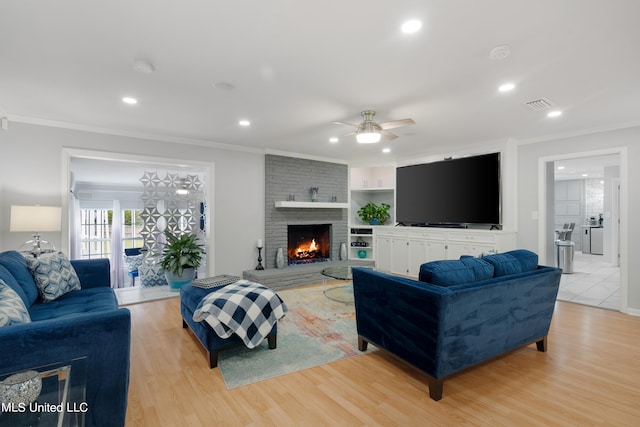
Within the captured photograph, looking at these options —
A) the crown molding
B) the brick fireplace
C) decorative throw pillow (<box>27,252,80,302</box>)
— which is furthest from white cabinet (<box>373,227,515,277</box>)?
decorative throw pillow (<box>27,252,80,302</box>)

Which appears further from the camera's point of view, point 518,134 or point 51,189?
point 518,134

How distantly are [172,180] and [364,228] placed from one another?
A: 3788 mm

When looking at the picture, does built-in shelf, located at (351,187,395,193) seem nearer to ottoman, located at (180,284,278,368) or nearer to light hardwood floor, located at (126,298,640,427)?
light hardwood floor, located at (126,298,640,427)

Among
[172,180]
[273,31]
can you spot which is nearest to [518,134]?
[273,31]

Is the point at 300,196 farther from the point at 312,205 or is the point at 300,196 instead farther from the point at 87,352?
the point at 87,352

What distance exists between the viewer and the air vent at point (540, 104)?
3.13 m

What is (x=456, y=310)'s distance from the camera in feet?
6.72

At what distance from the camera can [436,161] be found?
562 centimetres

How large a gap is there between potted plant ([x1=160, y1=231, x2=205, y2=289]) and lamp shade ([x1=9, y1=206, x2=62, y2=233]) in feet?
5.65

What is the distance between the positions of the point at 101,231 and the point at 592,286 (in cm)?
1123

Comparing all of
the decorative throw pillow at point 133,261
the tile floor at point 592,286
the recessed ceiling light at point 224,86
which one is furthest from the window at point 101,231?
the tile floor at point 592,286

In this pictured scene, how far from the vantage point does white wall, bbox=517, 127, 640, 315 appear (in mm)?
3885

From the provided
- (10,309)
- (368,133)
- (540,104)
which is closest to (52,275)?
(10,309)

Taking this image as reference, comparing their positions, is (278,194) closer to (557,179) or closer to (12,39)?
(12,39)
